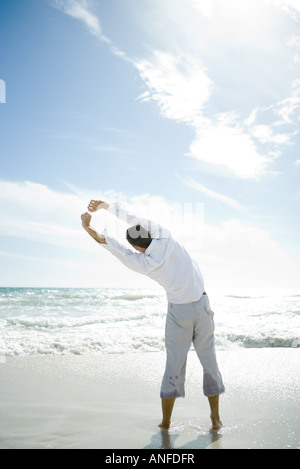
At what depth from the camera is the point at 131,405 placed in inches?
157

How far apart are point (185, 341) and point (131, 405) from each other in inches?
49.3

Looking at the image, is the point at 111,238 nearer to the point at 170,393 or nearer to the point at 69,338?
the point at 170,393

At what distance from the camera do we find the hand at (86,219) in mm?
3148

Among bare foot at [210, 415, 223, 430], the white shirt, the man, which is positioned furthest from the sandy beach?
the white shirt

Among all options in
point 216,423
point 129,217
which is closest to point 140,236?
point 129,217

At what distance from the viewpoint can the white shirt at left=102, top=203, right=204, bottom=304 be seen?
3090mm

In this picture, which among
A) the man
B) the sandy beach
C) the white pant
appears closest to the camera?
the sandy beach

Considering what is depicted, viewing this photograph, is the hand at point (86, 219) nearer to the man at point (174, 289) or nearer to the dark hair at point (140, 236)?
the man at point (174, 289)

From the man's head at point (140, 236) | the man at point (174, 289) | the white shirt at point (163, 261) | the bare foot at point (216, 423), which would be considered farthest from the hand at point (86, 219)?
the bare foot at point (216, 423)

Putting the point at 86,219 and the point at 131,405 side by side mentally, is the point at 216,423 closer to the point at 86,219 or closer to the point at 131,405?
the point at 131,405

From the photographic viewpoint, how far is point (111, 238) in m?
3.12

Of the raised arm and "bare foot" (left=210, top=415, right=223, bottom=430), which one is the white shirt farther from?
→ "bare foot" (left=210, top=415, right=223, bottom=430)
